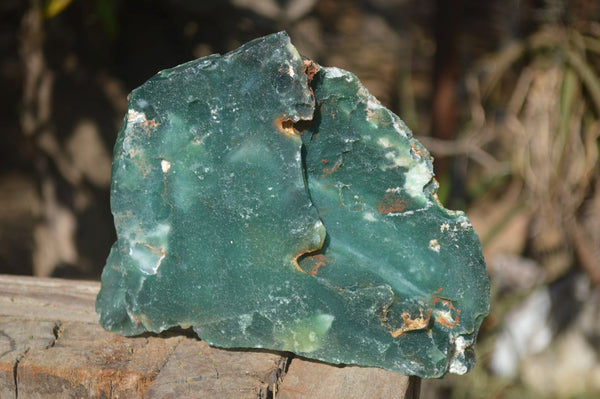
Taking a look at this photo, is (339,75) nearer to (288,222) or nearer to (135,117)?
(288,222)

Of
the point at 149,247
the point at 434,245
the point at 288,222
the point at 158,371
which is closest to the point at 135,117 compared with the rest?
the point at 149,247

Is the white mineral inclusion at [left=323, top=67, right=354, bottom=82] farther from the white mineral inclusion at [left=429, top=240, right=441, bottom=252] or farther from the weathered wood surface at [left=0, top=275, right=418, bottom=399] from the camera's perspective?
the weathered wood surface at [left=0, top=275, right=418, bottom=399]

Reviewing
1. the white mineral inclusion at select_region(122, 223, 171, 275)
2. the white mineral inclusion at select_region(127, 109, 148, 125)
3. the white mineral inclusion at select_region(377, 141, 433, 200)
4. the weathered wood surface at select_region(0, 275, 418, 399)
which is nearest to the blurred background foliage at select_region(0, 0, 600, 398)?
the white mineral inclusion at select_region(127, 109, 148, 125)

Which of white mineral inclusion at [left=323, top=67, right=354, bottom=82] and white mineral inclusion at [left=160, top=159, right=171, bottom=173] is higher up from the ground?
white mineral inclusion at [left=323, top=67, right=354, bottom=82]

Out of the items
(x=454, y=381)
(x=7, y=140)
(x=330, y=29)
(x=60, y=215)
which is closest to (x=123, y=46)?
(x=60, y=215)

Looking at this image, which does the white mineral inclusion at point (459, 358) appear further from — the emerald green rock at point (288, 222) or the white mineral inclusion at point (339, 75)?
the white mineral inclusion at point (339, 75)

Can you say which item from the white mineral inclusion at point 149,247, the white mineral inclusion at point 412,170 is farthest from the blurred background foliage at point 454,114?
the white mineral inclusion at point 412,170

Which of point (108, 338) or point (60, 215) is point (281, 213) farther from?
point (60, 215)
